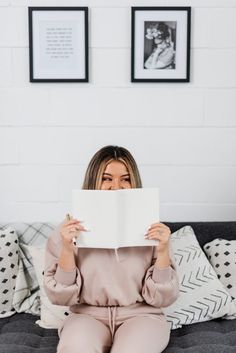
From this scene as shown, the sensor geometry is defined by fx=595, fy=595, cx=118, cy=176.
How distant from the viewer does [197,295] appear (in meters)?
1.99

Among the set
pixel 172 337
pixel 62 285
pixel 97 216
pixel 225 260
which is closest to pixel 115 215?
pixel 97 216

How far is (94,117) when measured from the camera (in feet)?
7.88

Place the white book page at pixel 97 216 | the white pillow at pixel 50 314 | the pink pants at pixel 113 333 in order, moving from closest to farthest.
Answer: the pink pants at pixel 113 333
the white book page at pixel 97 216
the white pillow at pixel 50 314

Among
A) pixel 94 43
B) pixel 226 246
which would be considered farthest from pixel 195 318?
pixel 94 43

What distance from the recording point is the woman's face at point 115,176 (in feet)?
A: 5.88

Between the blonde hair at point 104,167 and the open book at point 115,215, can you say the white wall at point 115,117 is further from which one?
the open book at point 115,215

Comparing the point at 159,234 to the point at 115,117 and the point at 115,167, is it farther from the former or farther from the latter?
the point at 115,117

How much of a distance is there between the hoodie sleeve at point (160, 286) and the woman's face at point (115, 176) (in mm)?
265

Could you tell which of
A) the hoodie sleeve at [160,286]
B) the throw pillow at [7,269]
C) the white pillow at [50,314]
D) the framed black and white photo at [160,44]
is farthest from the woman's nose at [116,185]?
the framed black and white photo at [160,44]

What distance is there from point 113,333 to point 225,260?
22.5 inches

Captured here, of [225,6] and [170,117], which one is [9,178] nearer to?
[170,117]

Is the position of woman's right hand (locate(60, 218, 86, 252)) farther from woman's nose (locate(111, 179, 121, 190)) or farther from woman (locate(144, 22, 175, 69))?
woman (locate(144, 22, 175, 69))

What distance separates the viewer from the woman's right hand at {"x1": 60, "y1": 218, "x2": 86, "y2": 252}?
67.0 inches

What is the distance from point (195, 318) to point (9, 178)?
95 centimetres
